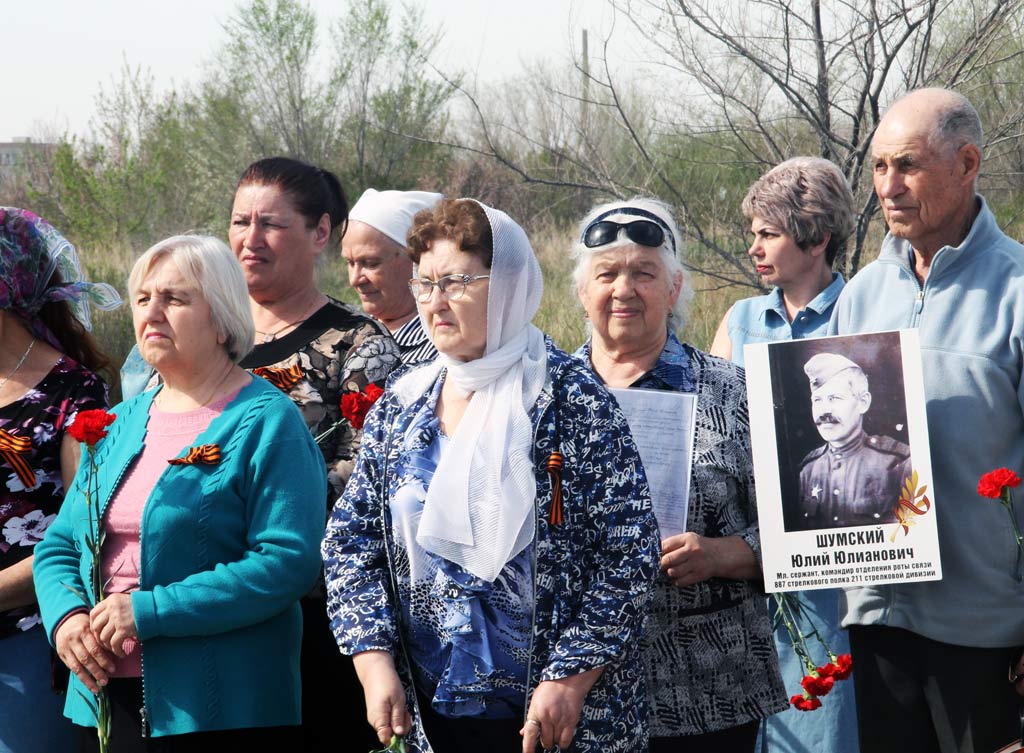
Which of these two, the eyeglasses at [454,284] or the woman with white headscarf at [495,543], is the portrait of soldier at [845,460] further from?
the eyeglasses at [454,284]

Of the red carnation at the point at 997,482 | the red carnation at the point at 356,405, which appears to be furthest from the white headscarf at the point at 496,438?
the red carnation at the point at 997,482

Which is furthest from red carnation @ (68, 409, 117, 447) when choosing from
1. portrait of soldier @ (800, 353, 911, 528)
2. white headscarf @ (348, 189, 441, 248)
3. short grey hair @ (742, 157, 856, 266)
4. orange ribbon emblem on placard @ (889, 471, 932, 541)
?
short grey hair @ (742, 157, 856, 266)

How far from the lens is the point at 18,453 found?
354 cm

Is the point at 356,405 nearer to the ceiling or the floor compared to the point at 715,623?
nearer to the ceiling

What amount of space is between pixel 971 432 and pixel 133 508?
2.21m

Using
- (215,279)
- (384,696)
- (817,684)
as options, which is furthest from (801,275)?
(384,696)

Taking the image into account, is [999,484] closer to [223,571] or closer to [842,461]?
[842,461]

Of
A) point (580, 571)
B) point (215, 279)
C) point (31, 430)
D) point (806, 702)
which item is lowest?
point (806, 702)

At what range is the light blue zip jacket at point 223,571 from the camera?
2984 mm

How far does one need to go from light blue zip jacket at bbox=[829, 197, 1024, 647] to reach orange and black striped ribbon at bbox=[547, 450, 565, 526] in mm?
1079

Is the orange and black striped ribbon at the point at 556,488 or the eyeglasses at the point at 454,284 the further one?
the eyeglasses at the point at 454,284

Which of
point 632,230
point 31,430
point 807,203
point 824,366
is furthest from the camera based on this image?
point 807,203

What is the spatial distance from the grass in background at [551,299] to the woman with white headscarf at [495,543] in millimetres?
1057

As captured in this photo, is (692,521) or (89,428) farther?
(692,521)
